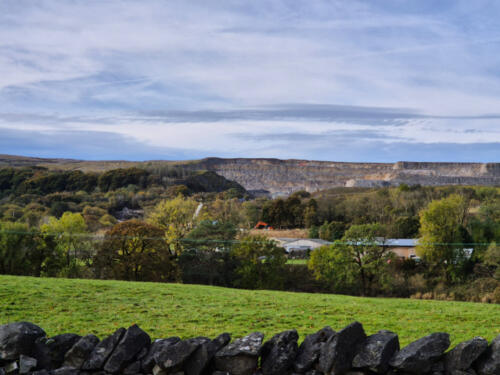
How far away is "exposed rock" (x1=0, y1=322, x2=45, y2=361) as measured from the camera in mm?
6785

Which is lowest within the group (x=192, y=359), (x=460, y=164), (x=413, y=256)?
(x=413, y=256)

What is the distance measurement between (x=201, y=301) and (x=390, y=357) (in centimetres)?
1213

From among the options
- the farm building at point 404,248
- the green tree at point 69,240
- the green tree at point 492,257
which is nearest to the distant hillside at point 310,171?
the farm building at point 404,248

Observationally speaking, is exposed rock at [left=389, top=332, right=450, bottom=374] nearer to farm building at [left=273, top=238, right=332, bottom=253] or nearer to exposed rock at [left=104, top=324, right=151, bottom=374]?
exposed rock at [left=104, top=324, right=151, bottom=374]

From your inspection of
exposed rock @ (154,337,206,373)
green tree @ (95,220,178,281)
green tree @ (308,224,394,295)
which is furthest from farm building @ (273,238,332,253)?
exposed rock @ (154,337,206,373)

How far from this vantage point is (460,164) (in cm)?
15975

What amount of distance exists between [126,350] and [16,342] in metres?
1.56

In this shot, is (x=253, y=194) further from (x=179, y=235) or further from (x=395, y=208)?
(x=179, y=235)

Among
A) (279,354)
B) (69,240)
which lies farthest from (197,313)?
(69,240)

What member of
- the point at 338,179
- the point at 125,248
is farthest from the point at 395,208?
the point at 338,179

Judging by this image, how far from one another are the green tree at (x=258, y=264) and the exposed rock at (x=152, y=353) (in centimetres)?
3782

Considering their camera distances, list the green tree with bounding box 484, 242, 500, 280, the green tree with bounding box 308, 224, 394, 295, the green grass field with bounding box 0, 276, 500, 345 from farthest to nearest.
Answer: the green tree with bounding box 484, 242, 500, 280 < the green tree with bounding box 308, 224, 394, 295 < the green grass field with bounding box 0, 276, 500, 345

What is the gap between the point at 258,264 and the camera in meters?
46.8

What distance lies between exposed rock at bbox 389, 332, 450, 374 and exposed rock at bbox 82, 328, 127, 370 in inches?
150
